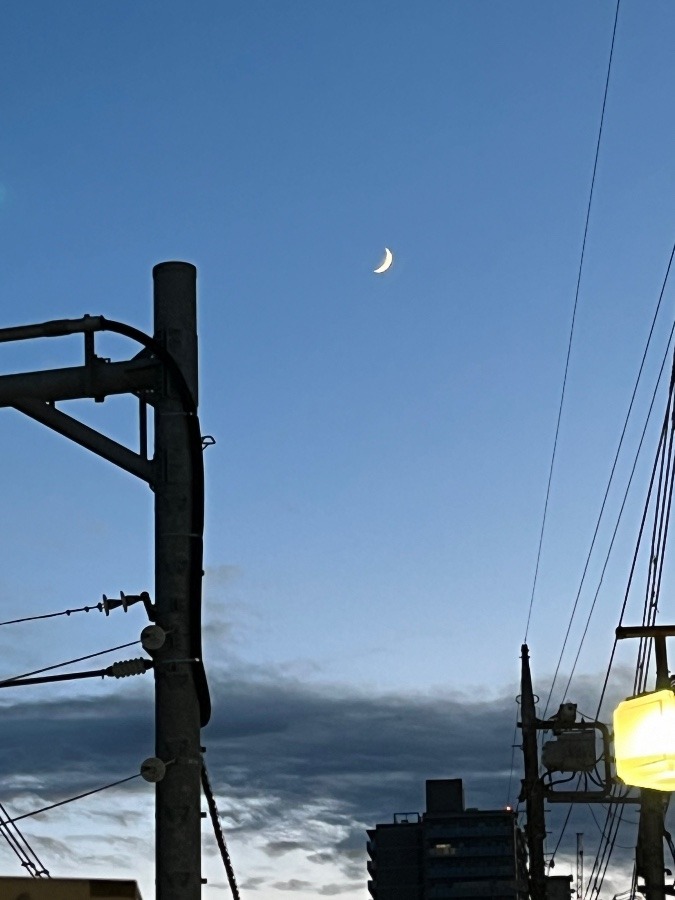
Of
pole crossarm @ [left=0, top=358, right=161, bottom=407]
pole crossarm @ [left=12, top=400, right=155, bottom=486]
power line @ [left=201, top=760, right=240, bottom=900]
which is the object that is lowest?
power line @ [left=201, top=760, right=240, bottom=900]

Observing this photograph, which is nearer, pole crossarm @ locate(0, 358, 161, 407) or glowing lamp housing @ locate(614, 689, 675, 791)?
glowing lamp housing @ locate(614, 689, 675, 791)

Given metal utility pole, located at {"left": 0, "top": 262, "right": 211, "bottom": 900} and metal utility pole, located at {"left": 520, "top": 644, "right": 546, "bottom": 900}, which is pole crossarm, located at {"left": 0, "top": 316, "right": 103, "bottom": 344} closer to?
metal utility pole, located at {"left": 0, "top": 262, "right": 211, "bottom": 900}

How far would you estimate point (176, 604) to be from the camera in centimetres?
950

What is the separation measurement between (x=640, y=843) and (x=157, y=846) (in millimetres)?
12841

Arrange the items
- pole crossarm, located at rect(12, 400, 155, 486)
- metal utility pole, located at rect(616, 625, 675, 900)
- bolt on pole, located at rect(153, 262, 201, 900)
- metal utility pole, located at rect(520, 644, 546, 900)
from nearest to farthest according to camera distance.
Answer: bolt on pole, located at rect(153, 262, 201, 900) < pole crossarm, located at rect(12, 400, 155, 486) < metal utility pole, located at rect(616, 625, 675, 900) < metal utility pole, located at rect(520, 644, 546, 900)

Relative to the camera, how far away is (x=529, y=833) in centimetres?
3894

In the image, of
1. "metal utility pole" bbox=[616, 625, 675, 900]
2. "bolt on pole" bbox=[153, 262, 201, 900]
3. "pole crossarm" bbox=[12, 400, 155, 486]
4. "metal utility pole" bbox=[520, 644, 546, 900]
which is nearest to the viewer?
"bolt on pole" bbox=[153, 262, 201, 900]

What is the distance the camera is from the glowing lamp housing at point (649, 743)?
9.16 meters

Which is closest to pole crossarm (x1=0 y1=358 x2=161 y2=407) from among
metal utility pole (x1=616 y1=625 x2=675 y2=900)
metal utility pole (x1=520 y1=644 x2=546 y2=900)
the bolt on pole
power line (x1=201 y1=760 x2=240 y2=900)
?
the bolt on pole

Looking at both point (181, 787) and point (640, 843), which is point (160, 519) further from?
point (640, 843)

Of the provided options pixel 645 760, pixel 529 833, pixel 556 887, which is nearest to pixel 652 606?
pixel 645 760

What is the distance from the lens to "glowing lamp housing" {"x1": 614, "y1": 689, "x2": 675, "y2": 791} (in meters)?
9.16

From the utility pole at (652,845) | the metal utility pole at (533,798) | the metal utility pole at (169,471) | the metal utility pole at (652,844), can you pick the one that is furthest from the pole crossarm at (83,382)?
the metal utility pole at (533,798)

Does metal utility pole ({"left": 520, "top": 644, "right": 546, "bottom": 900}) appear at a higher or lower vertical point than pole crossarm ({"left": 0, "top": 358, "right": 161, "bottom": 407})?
higher
